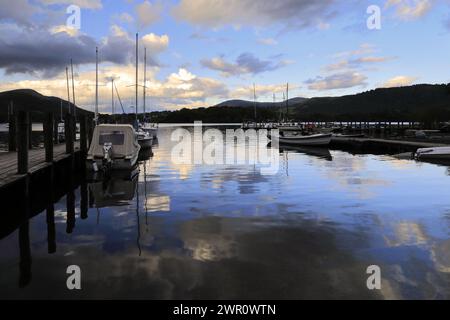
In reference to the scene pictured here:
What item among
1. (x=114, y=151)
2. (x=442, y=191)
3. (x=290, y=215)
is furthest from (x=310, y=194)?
(x=114, y=151)

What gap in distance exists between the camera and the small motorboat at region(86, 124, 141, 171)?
77.9 ft

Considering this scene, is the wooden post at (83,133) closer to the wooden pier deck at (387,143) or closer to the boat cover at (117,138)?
the boat cover at (117,138)

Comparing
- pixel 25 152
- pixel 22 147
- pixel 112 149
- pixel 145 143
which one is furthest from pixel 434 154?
pixel 22 147

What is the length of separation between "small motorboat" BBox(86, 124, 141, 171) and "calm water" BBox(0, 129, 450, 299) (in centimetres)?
449

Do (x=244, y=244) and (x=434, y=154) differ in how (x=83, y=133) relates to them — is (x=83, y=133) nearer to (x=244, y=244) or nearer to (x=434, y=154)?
(x=244, y=244)

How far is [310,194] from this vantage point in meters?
17.8

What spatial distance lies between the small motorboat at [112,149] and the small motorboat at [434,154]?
20999mm

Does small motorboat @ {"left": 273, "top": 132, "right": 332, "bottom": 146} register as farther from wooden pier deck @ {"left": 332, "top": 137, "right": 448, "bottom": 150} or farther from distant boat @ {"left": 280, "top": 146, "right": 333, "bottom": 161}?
wooden pier deck @ {"left": 332, "top": 137, "right": 448, "bottom": 150}

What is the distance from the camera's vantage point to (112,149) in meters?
25.5

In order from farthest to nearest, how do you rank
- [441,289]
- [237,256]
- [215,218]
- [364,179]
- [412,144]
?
[412,144] → [364,179] → [215,218] → [237,256] → [441,289]

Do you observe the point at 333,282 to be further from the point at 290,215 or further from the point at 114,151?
the point at 114,151
